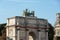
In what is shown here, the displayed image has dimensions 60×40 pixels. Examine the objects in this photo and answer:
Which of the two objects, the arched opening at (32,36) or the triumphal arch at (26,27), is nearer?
the triumphal arch at (26,27)

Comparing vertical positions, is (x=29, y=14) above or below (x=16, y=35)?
above

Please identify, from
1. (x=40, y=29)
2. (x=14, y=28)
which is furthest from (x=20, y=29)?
(x=40, y=29)

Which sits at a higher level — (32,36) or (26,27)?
(26,27)

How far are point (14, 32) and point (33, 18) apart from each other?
4.25 metres

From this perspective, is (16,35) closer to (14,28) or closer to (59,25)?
(14,28)

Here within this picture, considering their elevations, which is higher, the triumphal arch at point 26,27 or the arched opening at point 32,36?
the triumphal arch at point 26,27

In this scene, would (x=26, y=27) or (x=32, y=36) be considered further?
(x=32, y=36)

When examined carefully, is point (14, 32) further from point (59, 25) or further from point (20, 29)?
point (59, 25)

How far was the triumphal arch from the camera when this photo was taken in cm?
4841

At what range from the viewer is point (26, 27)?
49.3 meters

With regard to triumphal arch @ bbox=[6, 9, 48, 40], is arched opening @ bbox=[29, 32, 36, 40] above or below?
below

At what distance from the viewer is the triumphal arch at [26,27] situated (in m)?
48.4

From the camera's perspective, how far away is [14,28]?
48375mm

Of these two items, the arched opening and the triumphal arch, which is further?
the arched opening
